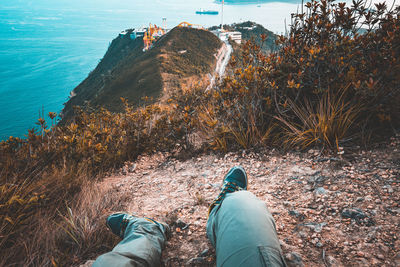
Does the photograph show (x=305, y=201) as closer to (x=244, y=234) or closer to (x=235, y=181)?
(x=235, y=181)

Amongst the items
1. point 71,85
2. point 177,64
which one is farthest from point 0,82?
point 177,64

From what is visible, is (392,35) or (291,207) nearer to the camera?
(291,207)

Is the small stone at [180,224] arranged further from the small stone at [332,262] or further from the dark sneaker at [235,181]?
the small stone at [332,262]

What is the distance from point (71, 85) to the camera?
9731 centimetres

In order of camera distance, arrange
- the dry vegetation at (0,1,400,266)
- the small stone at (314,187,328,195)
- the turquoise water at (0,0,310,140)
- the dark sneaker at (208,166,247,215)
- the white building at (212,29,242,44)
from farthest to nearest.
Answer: the turquoise water at (0,0,310,140), the white building at (212,29,242,44), the dark sneaker at (208,166,247,215), the small stone at (314,187,328,195), the dry vegetation at (0,1,400,266)

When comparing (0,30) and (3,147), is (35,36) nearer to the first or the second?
(0,30)

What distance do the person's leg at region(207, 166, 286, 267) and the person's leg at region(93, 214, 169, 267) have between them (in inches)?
15.1

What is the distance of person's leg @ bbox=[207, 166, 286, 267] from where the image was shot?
98 cm

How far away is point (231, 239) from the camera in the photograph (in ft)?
3.56

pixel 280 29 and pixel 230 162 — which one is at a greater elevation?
pixel 280 29

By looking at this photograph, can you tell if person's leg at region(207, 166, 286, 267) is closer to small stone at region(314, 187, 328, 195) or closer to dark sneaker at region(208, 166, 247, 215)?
dark sneaker at region(208, 166, 247, 215)

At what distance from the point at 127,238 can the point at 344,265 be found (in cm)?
133

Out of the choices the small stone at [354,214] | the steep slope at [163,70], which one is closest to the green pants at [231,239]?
the small stone at [354,214]

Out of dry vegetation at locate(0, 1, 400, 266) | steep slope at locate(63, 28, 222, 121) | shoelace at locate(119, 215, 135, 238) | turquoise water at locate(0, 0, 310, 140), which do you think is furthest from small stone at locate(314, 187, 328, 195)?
turquoise water at locate(0, 0, 310, 140)
